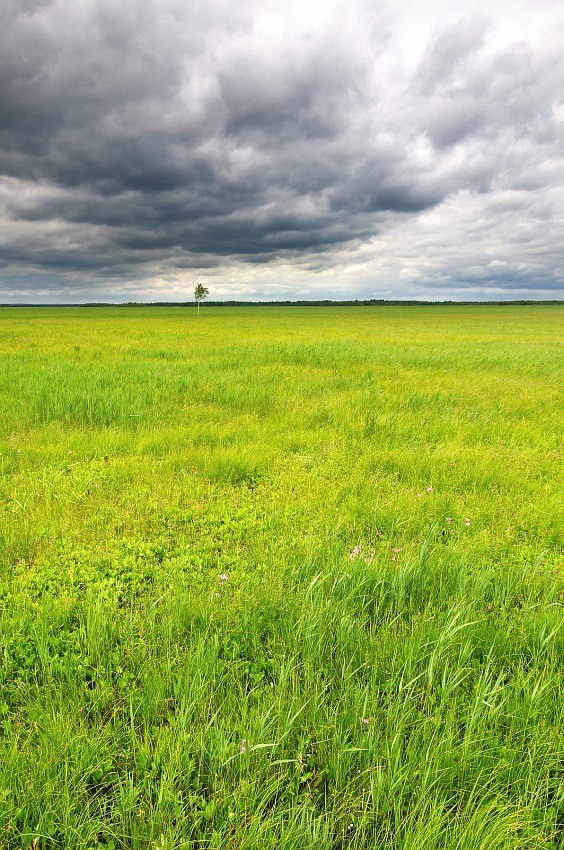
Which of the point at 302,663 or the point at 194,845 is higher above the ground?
the point at 302,663

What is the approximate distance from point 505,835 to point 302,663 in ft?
3.41

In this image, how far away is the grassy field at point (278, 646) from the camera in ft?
5.24

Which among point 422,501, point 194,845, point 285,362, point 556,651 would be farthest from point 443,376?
point 194,845

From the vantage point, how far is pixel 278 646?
2.41m

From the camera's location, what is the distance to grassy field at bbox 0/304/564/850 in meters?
1.60

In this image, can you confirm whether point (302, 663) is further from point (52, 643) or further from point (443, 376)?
point (443, 376)

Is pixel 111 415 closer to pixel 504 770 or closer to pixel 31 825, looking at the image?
pixel 31 825

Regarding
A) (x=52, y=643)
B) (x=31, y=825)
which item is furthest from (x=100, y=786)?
(x=52, y=643)

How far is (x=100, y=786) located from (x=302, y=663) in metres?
1.04

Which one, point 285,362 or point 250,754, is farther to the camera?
point 285,362

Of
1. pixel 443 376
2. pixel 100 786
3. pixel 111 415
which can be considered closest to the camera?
pixel 100 786

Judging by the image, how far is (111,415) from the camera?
7055 mm

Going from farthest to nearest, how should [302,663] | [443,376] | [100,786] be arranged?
[443,376] → [302,663] → [100,786]

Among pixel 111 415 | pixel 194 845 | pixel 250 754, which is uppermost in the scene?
pixel 111 415
